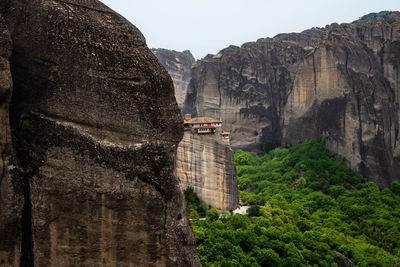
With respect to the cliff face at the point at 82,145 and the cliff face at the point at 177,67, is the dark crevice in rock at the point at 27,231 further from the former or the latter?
the cliff face at the point at 177,67

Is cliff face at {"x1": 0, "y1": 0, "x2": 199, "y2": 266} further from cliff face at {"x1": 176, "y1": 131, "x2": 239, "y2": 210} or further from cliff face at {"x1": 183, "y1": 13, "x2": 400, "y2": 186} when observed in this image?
cliff face at {"x1": 183, "y1": 13, "x2": 400, "y2": 186}

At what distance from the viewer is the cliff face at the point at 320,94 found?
64562 millimetres

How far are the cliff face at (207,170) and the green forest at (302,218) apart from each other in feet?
3.66

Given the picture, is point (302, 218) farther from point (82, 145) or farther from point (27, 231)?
point (27, 231)

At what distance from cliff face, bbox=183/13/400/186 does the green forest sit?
13.5 feet

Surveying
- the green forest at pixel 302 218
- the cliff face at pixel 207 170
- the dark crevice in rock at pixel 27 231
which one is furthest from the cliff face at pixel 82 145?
the cliff face at pixel 207 170

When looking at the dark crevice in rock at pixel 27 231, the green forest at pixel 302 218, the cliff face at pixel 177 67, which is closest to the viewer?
the dark crevice in rock at pixel 27 231

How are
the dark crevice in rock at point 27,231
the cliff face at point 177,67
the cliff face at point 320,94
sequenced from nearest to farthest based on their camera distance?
the dark crevice in rock at point 27,231
the cliff face at point 320,94
the cliff face at point 177,67

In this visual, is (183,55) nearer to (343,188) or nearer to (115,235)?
(343,188)

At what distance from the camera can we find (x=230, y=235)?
100ft

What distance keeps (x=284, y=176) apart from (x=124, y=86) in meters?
56.4

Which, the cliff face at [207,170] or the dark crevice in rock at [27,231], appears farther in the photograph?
the cliff face at [207,170]

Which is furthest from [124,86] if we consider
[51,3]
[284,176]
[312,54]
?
[312,54]

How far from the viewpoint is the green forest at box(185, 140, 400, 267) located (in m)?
30.2
